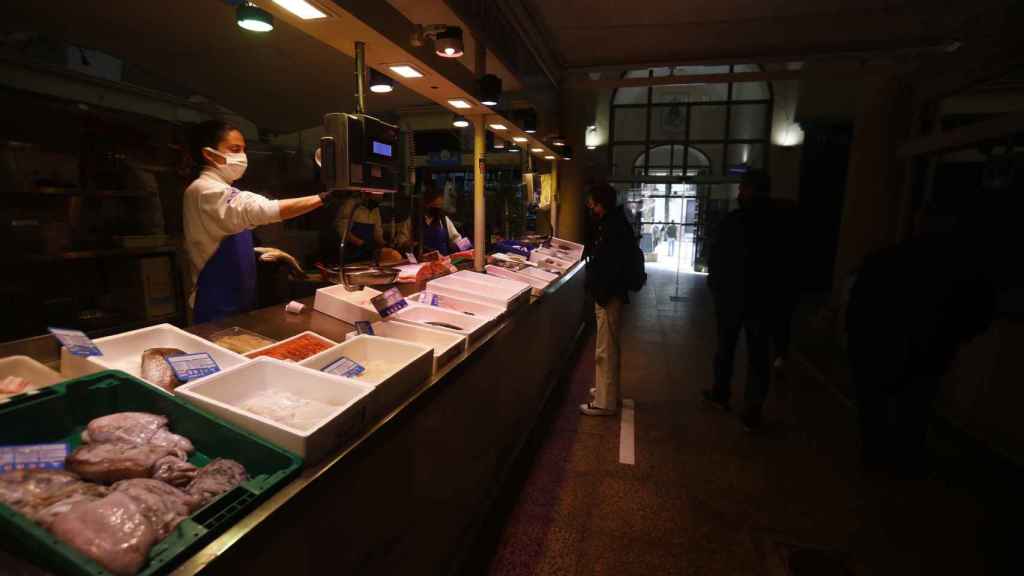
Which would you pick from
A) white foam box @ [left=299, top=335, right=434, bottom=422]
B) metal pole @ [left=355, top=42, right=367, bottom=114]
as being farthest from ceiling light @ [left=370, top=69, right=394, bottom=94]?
white foam box @ [left=299, top=335, right=434, bottom=422]

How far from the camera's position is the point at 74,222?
417cm

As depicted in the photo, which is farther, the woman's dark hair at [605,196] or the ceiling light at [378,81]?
the woman's dark hair at [605,196]

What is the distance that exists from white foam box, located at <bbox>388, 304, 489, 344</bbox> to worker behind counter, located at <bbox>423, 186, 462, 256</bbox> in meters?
2.52

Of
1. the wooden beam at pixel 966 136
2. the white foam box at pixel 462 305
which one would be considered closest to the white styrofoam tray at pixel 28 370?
the white foam box at pixel 462 305

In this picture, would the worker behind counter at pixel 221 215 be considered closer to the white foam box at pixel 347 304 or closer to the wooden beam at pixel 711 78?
the white foam box at pixel 347 304

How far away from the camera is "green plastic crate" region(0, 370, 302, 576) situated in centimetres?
69

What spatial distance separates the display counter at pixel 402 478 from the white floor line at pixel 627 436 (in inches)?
26.0

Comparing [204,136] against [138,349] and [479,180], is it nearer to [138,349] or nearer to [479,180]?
[138,349]

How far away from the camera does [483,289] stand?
3096 millimetres

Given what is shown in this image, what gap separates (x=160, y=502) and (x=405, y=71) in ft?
6.63

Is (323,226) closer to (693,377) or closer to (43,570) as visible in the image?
(693,377)

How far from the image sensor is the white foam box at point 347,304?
6.97 feet

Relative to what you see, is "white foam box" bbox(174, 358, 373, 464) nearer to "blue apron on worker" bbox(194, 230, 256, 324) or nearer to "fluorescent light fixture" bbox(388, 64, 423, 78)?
"blue apron on worker" bbox(194, 230, 256, 324)

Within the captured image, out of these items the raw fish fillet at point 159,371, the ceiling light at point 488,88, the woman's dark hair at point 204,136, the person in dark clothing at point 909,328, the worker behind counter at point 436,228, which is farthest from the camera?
the worker behind counter at point 436,228
